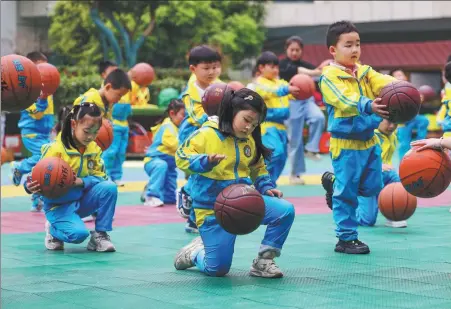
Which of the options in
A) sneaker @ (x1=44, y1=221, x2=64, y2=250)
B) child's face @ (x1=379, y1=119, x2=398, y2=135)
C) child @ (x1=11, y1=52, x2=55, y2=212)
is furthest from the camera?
child @ (x1=11, y1=52, x2=55, y2=212)

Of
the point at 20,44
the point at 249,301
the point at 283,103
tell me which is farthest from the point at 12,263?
the point at 20,44

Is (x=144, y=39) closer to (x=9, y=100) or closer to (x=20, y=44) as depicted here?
(x=20, y=44)

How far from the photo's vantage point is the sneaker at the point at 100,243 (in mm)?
9000

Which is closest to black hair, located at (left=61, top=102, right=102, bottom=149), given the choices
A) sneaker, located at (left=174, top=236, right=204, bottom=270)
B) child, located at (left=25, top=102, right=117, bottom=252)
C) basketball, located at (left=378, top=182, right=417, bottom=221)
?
child, located at (left=25, top=102, right=117, bottom=252)

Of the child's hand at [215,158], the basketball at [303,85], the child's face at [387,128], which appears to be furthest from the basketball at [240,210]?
the basketball at [303,85]

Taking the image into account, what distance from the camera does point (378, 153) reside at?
29.2ft

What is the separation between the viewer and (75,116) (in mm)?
8844

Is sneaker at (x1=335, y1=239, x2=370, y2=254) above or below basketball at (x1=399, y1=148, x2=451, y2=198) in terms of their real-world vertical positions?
below

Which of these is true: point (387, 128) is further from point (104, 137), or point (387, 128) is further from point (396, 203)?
point (104, 137)

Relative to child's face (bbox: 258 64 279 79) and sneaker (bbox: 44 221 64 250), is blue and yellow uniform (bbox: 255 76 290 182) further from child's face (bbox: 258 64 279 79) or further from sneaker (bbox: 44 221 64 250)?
sneaker (bbox: 44 221 64 250)

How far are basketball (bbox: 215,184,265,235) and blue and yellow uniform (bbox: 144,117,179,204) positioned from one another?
653cm

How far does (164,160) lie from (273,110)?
1.69 m

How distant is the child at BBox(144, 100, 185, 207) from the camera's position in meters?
13.4

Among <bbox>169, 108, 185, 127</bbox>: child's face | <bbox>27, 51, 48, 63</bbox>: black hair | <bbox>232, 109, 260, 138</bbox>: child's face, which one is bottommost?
<bbox>169, 108, 185, 127</bbox>: child's face
